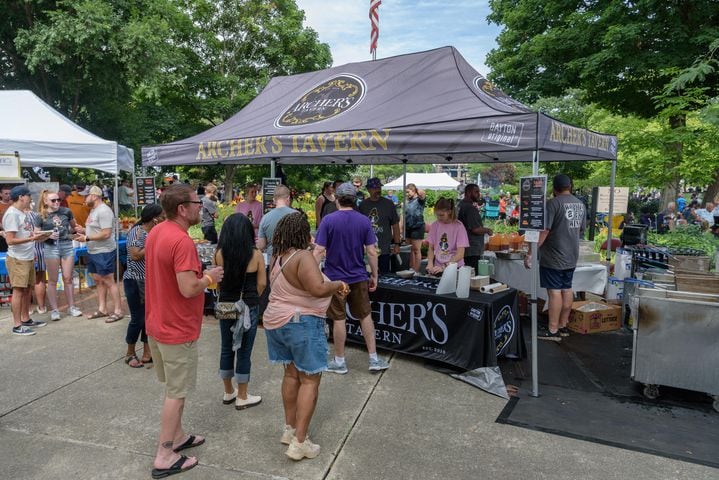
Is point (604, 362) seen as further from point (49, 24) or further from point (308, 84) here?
point (49, 24)

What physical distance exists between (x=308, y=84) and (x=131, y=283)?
4.14 meters

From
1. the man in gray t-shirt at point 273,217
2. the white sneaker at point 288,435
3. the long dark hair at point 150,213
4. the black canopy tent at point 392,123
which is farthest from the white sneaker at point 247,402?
the black canopy tent at point 392,123

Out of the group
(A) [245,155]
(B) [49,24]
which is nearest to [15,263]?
(A) [245,155]

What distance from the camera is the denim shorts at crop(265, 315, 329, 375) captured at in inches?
110

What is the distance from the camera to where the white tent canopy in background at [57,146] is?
6688mm

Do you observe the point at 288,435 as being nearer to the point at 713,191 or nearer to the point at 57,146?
the point at 57,146

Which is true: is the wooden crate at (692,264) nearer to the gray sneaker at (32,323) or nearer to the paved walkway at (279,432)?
the paved walkway at (279,432)

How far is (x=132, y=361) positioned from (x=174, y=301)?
2359mm

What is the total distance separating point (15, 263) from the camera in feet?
17.8

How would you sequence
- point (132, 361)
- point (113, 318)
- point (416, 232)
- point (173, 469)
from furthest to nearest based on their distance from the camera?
point (416, 232) → point (113, 318) → point (132, 361) → point (173, 469)

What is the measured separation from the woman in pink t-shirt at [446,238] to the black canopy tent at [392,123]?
738 mm

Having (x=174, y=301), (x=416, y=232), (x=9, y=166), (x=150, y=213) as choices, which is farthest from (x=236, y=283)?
(x=416, y=232)

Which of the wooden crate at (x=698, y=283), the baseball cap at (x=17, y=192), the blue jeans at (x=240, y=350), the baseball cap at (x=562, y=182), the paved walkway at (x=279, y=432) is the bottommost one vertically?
the paved walkway at (x=279, y=432)

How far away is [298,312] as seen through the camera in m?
2.79
